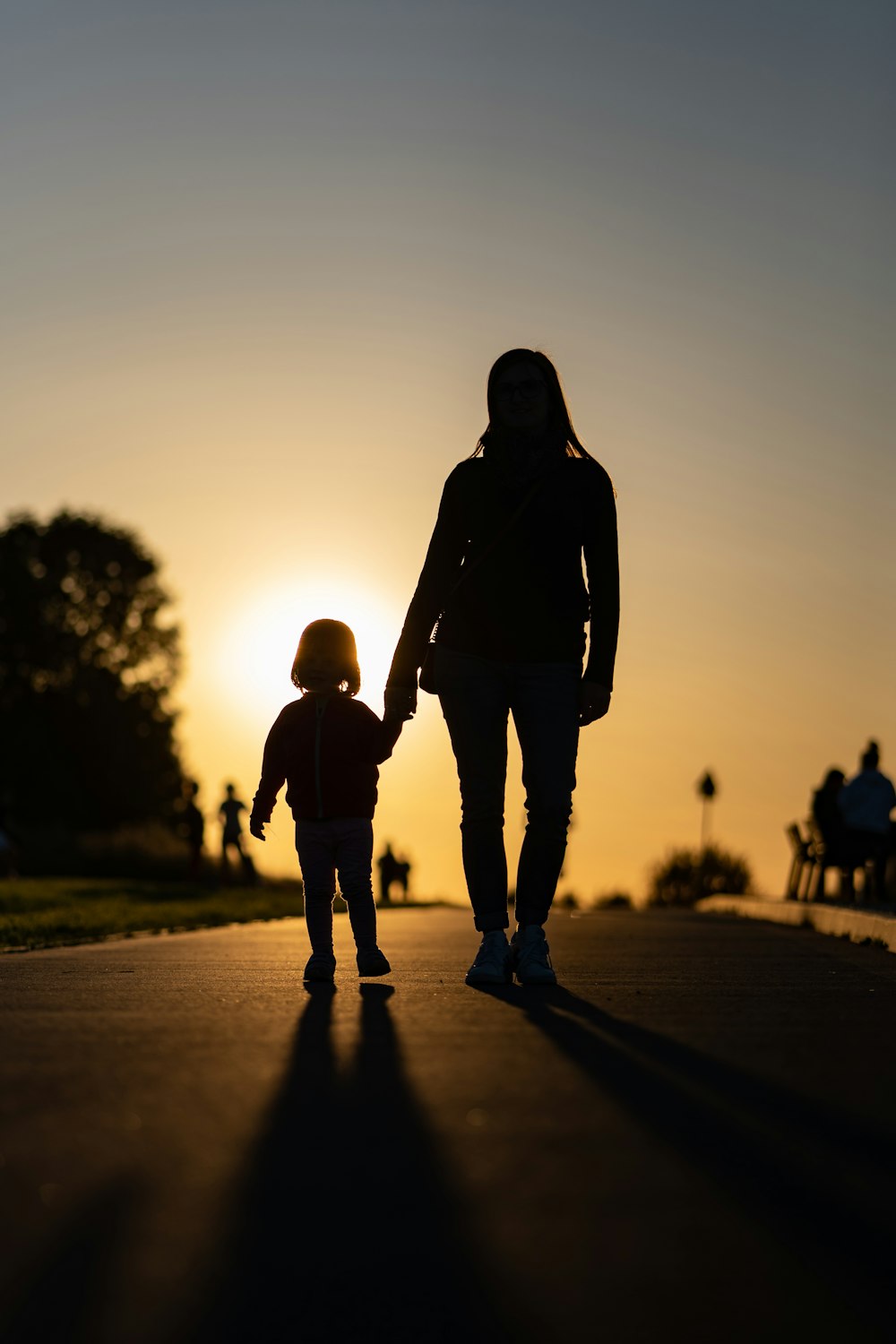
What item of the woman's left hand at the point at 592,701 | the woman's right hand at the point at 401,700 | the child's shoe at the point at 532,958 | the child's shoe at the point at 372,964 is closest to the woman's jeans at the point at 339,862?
the child's shoe at the point at 372,964

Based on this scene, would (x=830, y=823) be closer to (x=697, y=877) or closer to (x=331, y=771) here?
(x=331, y=771)

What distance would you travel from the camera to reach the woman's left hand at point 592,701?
7238 mm

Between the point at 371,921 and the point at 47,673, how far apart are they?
62244mm

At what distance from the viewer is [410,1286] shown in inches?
103

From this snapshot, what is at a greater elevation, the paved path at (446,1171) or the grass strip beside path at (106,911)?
the grass strip beside path at (106,911)

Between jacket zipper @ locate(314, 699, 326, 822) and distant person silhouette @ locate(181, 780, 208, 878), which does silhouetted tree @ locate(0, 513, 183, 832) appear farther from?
jacket zipper @ locate(314, 699, 326, 822)

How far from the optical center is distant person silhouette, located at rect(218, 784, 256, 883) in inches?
1336

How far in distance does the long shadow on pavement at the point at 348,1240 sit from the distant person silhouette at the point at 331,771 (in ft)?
12.7

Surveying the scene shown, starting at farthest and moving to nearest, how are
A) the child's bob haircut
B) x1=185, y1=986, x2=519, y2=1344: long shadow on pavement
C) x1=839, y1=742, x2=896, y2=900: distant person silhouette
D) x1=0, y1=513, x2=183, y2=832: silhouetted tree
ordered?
x1=0, y1=513, x2=183, y2=832: silhouetted tree < x1=839, y1=742, x2=896, y2=900: distant person silhouette < the child's bob haircut < x1=185, y1=986, x2=519, y2=1344: long shadow on pavement

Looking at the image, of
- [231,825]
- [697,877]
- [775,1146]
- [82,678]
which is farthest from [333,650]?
[82,678]

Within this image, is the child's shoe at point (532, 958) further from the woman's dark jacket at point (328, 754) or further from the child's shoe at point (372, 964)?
the woman's dark jacket at point (328, 754)

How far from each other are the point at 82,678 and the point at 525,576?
6173 centimetres

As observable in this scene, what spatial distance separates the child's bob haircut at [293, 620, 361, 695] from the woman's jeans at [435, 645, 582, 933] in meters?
0.85

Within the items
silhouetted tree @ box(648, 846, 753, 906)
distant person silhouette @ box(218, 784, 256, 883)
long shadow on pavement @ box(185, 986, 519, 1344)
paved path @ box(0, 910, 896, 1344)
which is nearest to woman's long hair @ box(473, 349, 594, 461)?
paved path @ box(0, 910, 896, 1344)
